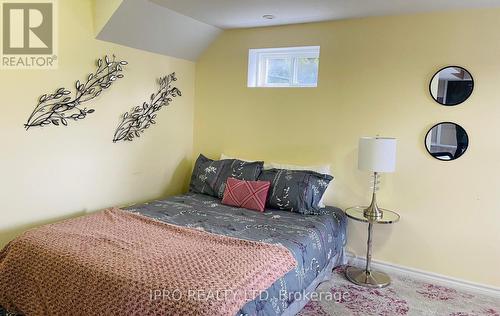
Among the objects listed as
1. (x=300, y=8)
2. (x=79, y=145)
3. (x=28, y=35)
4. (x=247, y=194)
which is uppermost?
(x=300, y=8)

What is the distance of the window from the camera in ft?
11.7

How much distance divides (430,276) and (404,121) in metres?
1.31

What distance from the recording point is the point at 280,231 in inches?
104

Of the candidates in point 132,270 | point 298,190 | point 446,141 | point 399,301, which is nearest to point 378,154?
point 446,141

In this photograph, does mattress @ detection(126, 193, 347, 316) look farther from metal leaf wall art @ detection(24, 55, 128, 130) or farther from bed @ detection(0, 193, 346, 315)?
metal leaf wall art @ detection(24, 55, 128, 130)

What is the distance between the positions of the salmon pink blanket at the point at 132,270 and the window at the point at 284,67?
6.31ft

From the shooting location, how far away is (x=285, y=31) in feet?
11.6

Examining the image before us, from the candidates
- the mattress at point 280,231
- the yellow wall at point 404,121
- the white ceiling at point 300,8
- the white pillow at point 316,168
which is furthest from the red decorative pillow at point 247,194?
the white ceiling at point 300,8

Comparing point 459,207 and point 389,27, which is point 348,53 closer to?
point 389,27

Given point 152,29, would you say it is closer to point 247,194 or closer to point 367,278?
point 247,194

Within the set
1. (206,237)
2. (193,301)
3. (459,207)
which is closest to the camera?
(193,301)

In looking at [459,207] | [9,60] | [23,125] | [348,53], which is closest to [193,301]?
[23,125]

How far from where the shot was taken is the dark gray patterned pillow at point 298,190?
311 centimetres

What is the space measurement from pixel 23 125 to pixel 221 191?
1679 millimetres
